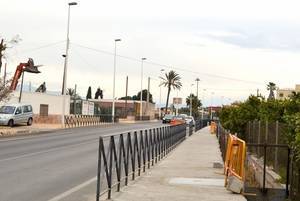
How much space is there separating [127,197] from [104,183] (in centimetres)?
56

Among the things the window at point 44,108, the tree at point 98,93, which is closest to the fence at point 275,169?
the window at point 44,108

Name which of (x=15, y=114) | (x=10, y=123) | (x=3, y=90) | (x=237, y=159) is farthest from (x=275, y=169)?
(x=15, y=114)

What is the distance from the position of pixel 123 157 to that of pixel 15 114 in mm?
36380

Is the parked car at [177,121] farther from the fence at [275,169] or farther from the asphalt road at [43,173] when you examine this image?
the fence at [275,169]

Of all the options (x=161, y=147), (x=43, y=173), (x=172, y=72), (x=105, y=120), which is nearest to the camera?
(x=43, y=173)

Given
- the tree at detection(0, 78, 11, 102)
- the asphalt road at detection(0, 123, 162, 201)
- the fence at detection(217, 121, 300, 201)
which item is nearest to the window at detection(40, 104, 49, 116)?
the tree at detection(0, 78, 11, 102)

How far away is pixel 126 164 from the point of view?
1288 centimetres

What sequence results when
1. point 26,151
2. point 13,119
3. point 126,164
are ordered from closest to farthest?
1. point 126,164
2. point 26,151
3. point 13,119

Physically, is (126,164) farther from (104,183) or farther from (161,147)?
(161,147)

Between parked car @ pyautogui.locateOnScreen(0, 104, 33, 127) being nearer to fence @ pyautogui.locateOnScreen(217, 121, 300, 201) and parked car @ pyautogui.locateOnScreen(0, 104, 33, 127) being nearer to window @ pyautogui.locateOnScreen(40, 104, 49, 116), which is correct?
window @ pyautogui.locateOnScreen(40, 104, 49, 116)

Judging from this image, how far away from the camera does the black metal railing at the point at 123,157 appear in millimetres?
10616

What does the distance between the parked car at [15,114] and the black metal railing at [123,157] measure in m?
29.3

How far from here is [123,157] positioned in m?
12.4

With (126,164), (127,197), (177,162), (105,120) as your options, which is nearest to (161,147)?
(177,162)
